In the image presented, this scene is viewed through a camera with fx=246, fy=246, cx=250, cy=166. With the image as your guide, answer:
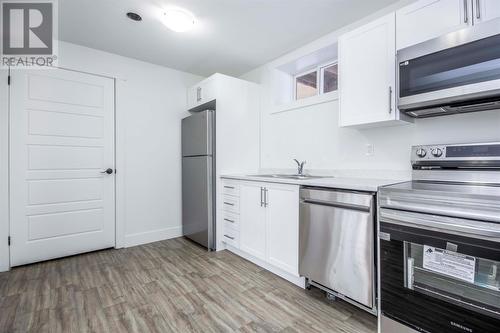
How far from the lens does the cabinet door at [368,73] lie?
1.84 m

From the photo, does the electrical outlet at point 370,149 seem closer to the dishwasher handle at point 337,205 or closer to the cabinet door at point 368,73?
the cabinet door at point 368,73

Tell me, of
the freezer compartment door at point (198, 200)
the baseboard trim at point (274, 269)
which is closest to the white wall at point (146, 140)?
the freezer compartment door at point (198, 200)

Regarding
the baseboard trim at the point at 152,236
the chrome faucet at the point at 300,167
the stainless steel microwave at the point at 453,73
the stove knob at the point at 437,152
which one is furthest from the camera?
the baseboard trim at the point at 152,236

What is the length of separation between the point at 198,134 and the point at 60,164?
1.59 meters

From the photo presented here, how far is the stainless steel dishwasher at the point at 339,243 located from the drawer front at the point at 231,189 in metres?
0.95

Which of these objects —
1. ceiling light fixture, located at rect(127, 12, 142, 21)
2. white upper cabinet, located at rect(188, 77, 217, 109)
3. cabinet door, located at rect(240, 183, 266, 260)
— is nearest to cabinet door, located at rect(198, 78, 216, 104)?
white upper cabinet, located at rect(188, 77, 217, 109)

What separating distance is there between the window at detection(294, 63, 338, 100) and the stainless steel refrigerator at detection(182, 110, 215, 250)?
49.9 inches

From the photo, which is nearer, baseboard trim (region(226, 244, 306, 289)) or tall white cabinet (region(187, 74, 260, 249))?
baseboard trim (region(226, 244, 306, 289))

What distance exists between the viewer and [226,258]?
2.81 m

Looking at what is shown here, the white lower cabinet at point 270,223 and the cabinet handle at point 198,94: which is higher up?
the cabinet handle at point 198,94

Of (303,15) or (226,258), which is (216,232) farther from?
(303,15)

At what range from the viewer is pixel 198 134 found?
10.4 ft

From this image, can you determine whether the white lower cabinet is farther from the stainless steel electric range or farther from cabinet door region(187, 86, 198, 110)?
cabinet door region(187, 86, 198, 110)

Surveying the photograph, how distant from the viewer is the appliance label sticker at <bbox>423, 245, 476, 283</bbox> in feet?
4.03
